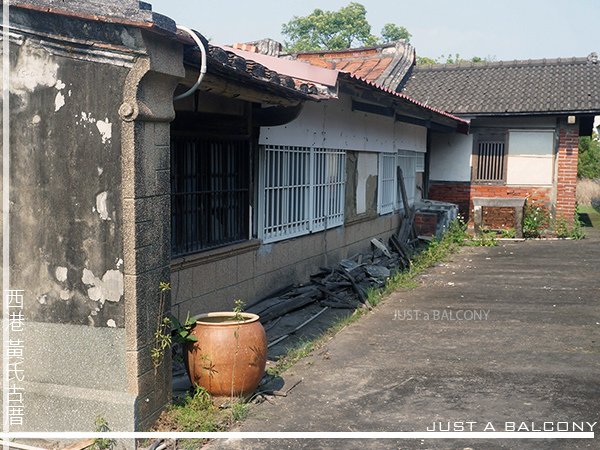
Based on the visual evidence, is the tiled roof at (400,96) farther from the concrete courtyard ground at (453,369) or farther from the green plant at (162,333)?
the green plant at (162,333)

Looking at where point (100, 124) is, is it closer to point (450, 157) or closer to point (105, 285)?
point (105, 285)

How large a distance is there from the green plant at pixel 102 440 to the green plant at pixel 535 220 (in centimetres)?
1448

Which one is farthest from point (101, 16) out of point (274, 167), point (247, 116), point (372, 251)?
point (372, 251)

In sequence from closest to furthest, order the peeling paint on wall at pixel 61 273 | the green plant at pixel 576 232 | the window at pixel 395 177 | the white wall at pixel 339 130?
1. the peeling paint on wall at pixel 61 273
2. the white wall at pixel 339 130
3. the window at pixel 395 177
4. the green plant at pixel 576 232

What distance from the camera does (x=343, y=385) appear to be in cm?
615

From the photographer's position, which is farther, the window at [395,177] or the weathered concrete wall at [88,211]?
the window at [395,177]

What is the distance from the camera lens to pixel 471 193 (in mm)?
18453

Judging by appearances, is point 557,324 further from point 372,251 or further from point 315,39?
point 315,39

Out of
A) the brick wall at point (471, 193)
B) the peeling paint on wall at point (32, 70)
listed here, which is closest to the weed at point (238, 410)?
the peeling paint on wall at point (32, 70)

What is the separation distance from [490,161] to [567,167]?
1.97m

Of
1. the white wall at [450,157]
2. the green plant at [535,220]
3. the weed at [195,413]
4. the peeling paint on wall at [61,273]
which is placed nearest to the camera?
the peeling paint on wall at [61,273]

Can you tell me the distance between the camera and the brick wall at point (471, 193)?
57.9 feet

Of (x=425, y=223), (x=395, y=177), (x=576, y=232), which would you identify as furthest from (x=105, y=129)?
(x=576, y=232)

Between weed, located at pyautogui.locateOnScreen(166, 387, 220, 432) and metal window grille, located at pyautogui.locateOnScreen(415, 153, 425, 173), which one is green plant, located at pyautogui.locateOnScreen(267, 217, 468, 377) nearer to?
weed, located at pyautogui.locateOnScreen(166, 387, 220, 432)
